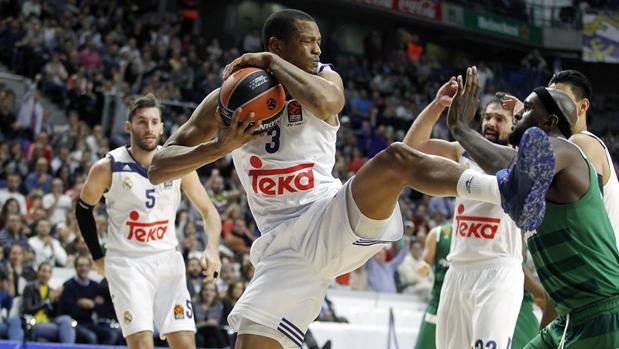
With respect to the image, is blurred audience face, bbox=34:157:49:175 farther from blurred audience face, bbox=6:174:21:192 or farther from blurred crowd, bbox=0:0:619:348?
blurred audience face, bbox=6:174:21:192

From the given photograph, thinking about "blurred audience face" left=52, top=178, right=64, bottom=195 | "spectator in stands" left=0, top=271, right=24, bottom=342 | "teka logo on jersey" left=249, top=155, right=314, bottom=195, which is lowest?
"spectator in stands" left=0, top=271, right=24, bottom=342

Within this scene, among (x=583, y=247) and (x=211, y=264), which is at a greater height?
(x=583, y=247)

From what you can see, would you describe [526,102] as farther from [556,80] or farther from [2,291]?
[2,291]

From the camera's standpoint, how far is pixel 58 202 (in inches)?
475

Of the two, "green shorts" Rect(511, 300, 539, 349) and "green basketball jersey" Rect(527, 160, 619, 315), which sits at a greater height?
"green basketball jersey" Rect(527, 160, 619, 315)

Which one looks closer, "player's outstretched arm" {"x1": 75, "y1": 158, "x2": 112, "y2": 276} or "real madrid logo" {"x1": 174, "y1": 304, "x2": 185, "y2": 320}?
"real madrid logo" {"x1": 174, "y1": 304, "x2": 185, "y2": 320}

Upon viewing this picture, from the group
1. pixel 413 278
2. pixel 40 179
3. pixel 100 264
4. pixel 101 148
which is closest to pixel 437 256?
pixel 100 264

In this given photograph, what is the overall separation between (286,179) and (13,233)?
672 centimetres

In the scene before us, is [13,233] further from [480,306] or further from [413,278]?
[480,306]

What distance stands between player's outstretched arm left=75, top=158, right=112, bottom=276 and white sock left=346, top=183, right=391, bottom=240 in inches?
121

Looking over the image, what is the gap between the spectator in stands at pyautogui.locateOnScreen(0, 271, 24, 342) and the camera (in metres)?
9.36

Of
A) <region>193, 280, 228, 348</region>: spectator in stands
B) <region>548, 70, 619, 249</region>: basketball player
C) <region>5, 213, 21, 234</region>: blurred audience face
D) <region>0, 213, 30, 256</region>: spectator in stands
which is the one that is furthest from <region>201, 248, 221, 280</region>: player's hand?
<region>5, 213, 21, 234</region>: blurred audience face

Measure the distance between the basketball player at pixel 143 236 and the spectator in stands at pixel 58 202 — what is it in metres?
5.00

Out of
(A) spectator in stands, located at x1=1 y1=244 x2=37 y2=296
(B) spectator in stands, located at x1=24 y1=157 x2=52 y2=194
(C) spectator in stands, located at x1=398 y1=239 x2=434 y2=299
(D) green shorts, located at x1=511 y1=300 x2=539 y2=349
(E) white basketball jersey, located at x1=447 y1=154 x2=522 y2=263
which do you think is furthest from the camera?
(C) spectator in stands, located at x1=398 y1=239 x2=434 y2=299
